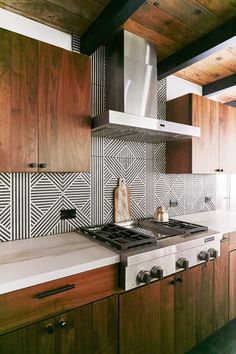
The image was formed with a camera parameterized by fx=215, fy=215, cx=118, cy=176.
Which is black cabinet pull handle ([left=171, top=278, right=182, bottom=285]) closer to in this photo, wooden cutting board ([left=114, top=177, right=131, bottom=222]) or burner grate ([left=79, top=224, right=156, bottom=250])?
burner grate ([left=79, top=224, right=156, bottom=250])

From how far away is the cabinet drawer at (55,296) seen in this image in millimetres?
915

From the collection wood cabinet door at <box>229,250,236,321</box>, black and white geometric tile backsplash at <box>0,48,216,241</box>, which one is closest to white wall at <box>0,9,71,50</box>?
black and white geometric tile backsplash at <box>0,48,216,241</box>

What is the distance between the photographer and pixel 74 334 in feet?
3.47

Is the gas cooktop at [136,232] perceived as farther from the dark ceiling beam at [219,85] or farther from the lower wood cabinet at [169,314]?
the dark ceiling beam at [219,85]

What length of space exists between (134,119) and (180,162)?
92 centimetres

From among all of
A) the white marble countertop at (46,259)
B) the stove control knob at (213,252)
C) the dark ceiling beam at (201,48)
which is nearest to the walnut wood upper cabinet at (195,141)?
the dark ceiling beam at (201,48)

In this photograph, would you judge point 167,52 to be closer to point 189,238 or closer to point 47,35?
point 47,35

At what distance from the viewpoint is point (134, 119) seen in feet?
4.69

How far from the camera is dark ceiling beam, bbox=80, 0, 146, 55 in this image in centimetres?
125

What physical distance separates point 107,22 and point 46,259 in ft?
4.91

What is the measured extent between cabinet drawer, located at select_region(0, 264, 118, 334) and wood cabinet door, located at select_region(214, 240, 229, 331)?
3.17 ft

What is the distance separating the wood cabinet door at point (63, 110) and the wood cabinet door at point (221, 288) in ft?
4.30

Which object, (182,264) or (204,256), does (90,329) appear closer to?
(182,264)

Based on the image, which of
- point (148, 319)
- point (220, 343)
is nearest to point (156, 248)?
point (148, 319)
